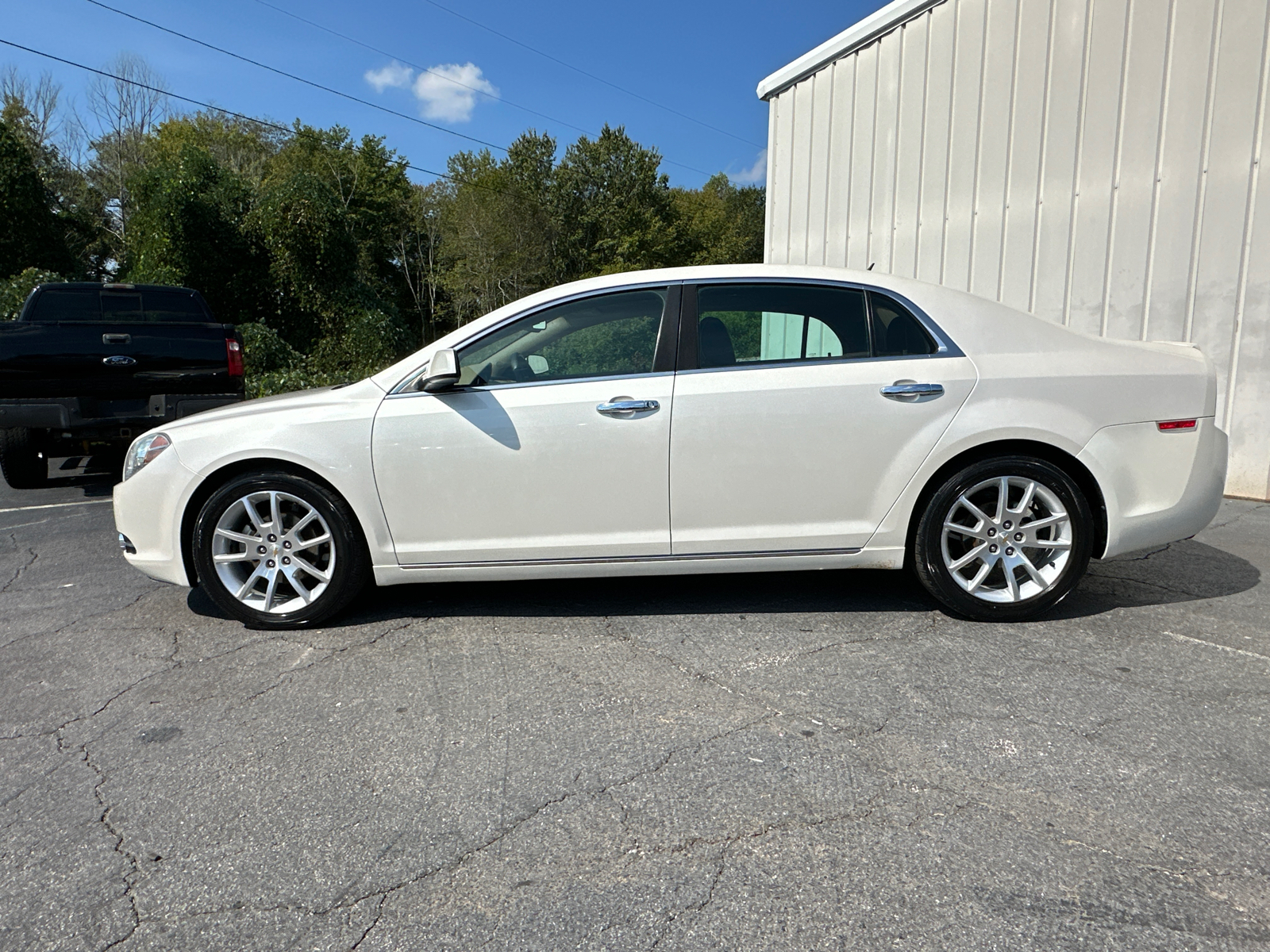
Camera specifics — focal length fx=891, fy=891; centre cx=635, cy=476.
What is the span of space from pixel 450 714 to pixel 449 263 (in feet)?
157

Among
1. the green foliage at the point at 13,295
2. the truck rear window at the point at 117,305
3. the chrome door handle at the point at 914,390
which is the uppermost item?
the green foliage at the point at 13,295

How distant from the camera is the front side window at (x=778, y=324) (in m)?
4.01

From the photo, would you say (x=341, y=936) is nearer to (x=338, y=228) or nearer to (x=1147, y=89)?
(x=1147, y=89)

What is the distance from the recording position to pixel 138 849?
2406 millimetres

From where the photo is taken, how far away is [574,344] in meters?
4.05

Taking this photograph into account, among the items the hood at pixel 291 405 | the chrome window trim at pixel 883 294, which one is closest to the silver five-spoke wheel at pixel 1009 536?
the chrome window trim at pixel 883 294

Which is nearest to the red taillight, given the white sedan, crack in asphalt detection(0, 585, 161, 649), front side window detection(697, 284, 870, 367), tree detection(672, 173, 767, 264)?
crack in asphalt detection(0, 585, 161, 649)

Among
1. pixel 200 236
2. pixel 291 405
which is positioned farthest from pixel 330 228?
pixel 291 405

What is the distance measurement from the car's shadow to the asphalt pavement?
0.12ft

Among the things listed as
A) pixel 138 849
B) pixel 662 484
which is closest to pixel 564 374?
pixel 662 484

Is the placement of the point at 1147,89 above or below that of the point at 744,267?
above

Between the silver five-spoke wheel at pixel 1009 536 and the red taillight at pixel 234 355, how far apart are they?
20.0 ft

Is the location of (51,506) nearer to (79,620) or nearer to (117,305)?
(117,305)

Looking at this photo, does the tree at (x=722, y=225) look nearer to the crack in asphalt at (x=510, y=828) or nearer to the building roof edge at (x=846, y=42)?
the building roof edge at (x=846, y=42)
